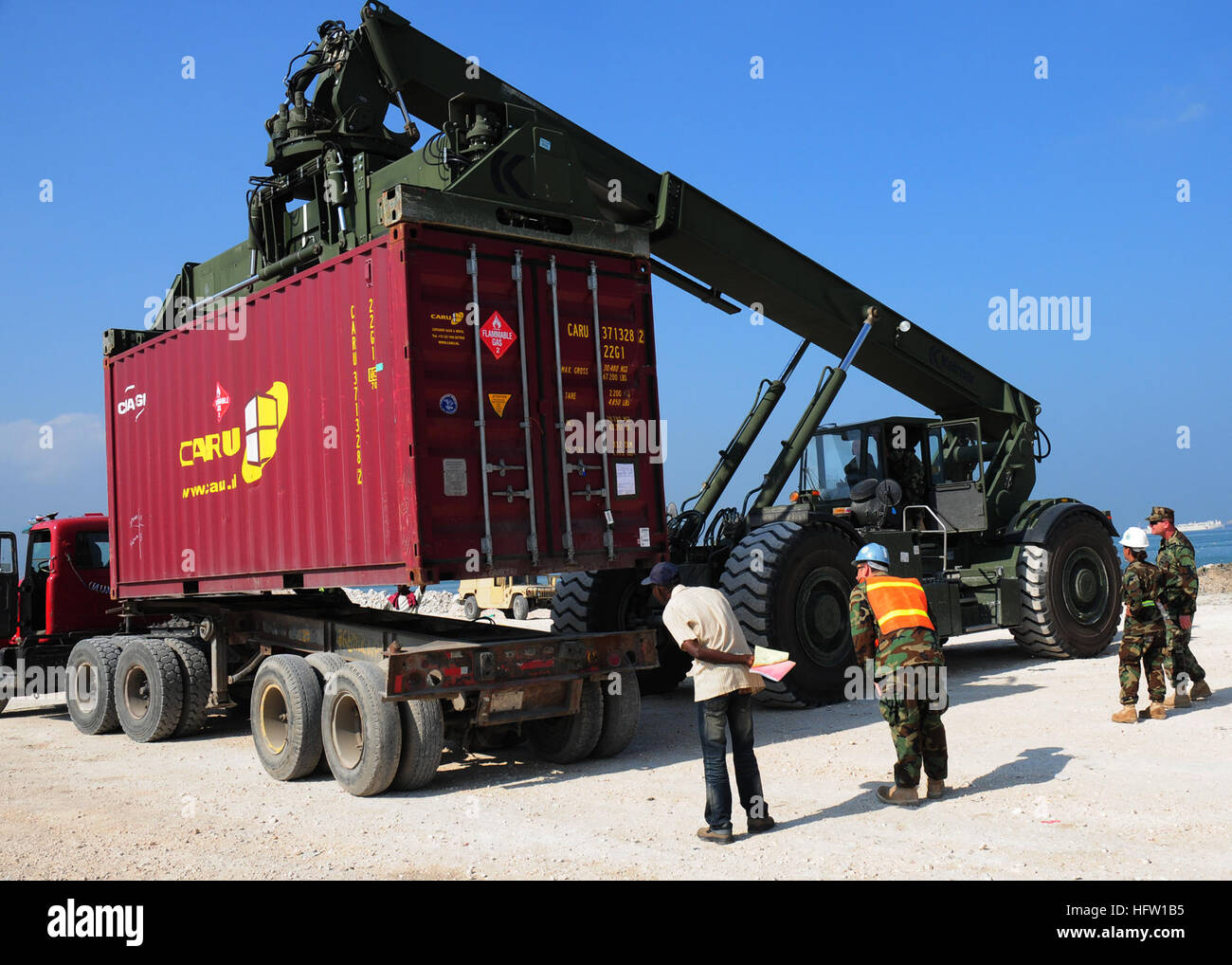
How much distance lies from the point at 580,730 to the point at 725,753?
2.61 m

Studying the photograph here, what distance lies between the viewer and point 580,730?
27.5 feet

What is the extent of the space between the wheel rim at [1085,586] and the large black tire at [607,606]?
517cm

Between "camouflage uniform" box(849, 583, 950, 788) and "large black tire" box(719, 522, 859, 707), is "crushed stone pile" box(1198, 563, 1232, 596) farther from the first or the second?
"camouflage uniform" box(849, 583, 950, 788)

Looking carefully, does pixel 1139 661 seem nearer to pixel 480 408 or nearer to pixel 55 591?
pixel 480 408

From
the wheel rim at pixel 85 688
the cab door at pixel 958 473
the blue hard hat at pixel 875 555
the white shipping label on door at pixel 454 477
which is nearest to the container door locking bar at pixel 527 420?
the white shipping label on door at pixel 454 477

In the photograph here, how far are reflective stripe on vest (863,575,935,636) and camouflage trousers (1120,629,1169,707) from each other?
3.09 m

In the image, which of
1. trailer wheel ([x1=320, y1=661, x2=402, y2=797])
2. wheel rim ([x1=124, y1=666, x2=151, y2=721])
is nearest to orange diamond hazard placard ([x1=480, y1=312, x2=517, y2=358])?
trailer wheel ([x1=320, y1=661, x2=402, y2=797])

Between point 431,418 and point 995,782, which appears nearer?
point 995,782

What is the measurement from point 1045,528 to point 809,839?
8747 millimetres

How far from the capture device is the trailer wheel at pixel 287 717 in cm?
812

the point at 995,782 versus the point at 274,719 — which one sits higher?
the point at 274,719

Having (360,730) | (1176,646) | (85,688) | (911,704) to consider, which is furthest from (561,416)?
(85,688)
